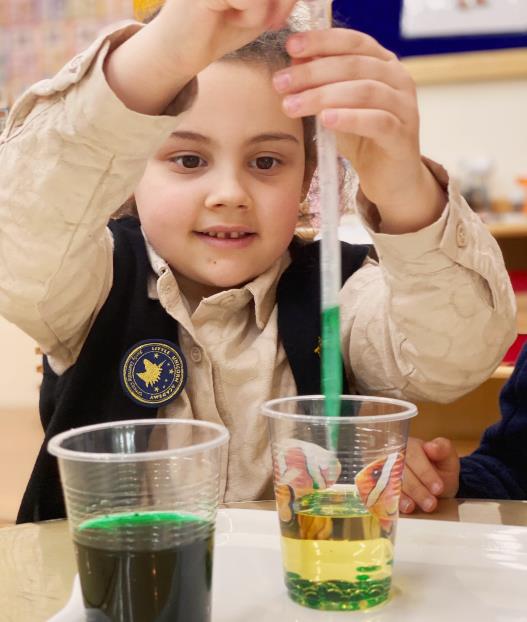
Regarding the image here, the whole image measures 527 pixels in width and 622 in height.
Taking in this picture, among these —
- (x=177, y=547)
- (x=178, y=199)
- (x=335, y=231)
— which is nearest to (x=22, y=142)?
(x=178, y=199)

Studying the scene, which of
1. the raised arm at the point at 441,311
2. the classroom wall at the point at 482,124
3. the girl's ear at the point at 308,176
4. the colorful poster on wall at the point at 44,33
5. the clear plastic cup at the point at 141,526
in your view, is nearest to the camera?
the clear plastic cup at the point at 141,526

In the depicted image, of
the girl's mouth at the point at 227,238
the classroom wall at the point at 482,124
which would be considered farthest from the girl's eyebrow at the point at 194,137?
the classroom wall at the point at 482,124

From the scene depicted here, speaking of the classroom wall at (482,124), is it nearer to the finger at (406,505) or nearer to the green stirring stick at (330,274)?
the finger at (406,505)

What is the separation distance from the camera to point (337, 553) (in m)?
0.53

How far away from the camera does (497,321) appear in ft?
2.84

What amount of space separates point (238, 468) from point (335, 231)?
49 cm

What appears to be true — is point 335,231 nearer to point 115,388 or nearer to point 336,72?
point 336,72

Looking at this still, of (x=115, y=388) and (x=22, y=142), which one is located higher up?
(x=22, y=142)

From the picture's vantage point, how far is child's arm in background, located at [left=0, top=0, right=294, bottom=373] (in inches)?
25.5

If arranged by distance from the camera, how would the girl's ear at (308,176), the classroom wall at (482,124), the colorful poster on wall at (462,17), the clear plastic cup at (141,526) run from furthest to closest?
the classroom wall at (482,124), the colorful poster on wall at (462,17), the girl's ear at (308,176), the clear plastic cup at (141,526)

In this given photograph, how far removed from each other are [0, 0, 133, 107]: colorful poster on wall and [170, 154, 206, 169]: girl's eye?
6.25 feet

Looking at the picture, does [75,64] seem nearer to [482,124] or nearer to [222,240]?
[222,240]

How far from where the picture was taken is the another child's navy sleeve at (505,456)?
40.4 inches

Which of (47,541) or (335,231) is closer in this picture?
(335,231)
